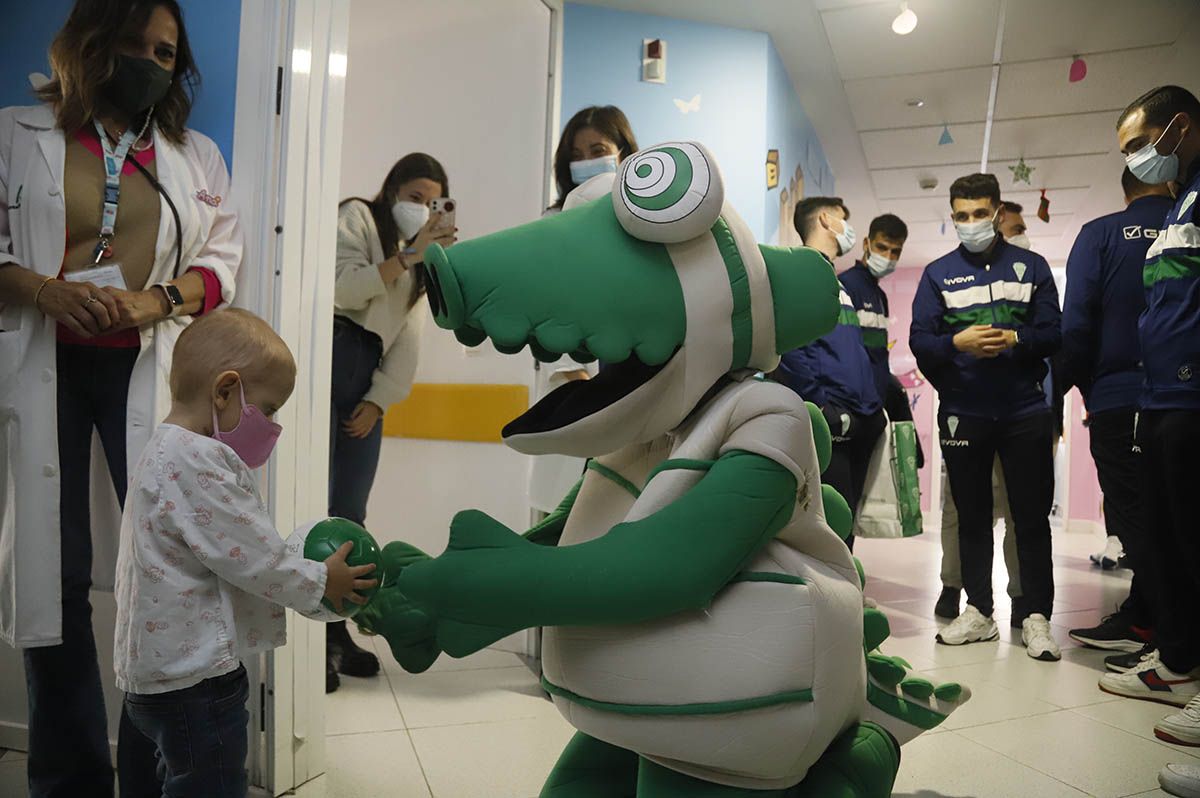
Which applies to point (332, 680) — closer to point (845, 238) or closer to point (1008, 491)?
point (845, 238)

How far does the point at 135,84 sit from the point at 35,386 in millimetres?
567

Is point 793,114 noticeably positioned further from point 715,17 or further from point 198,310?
point 198,310

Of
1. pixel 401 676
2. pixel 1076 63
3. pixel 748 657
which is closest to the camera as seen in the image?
pixel 748 657

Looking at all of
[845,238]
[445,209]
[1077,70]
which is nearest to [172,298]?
[445,209]

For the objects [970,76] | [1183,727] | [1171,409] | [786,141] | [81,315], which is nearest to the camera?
[81,315]

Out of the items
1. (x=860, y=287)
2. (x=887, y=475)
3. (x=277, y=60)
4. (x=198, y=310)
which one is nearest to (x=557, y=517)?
(x=198, y=310)

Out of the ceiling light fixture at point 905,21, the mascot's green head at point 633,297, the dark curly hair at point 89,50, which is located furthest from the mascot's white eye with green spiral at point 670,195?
the ceiling light fixture at point 905,21

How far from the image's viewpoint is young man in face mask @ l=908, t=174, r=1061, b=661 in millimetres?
3014

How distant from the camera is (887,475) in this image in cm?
314

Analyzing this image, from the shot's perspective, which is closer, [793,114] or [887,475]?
[887,475]

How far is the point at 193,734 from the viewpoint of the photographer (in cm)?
120

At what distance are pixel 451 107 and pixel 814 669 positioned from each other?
9.53 feet

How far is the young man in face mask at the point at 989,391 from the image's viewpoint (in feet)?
9.89

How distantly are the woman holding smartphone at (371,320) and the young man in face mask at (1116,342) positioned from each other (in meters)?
2.14
